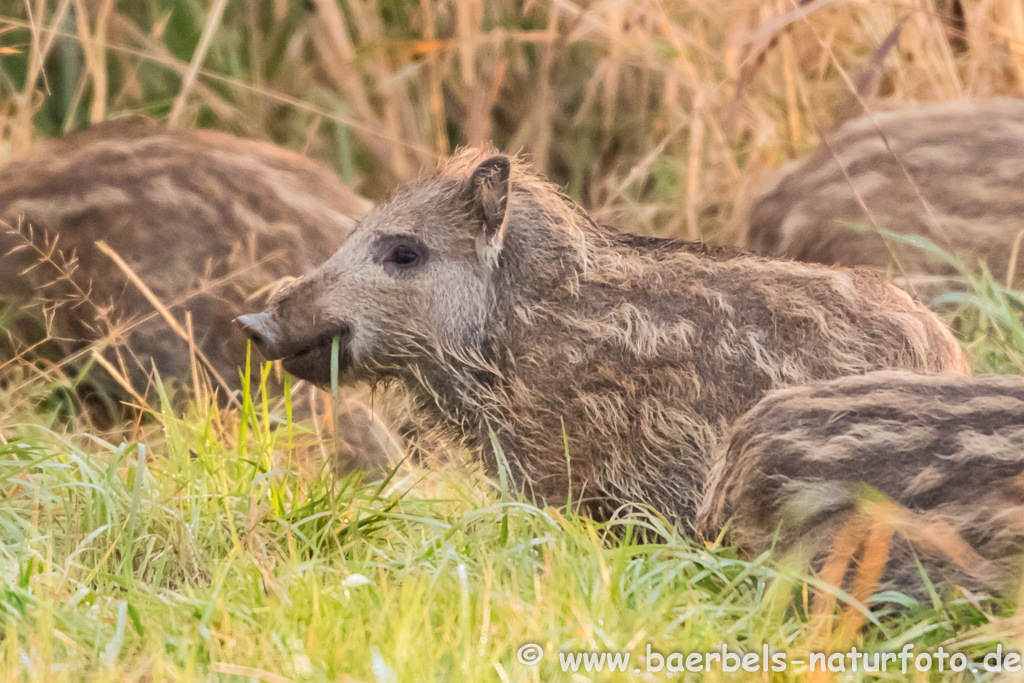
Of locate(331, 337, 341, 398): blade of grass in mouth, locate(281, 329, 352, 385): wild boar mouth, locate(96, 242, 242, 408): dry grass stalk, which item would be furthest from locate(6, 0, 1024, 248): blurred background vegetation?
locate(331, 337, 341, 398): blade of grass in mouth

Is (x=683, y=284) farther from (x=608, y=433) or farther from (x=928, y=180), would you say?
(x=928, y=180)

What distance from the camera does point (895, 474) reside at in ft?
8.37

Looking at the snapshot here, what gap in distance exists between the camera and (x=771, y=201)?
17.6 feet

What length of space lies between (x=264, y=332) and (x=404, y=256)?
41cm

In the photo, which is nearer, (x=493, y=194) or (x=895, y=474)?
(x=895, y=474)

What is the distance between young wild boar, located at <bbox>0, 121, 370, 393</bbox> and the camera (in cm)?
423

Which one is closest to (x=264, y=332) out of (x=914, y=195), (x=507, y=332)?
(x=507, y=332)

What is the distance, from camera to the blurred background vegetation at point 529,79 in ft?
19.0

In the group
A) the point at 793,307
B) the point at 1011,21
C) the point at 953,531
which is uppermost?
the point at 1011,21

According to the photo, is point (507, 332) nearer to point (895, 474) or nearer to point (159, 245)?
point (895, 474)

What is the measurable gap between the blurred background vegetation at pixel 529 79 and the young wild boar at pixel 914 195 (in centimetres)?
39

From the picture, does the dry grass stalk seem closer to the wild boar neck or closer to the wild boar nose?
the wild boar nose

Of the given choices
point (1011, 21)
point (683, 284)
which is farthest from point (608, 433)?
point (1011, 21)

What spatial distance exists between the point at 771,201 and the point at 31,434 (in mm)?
3150
